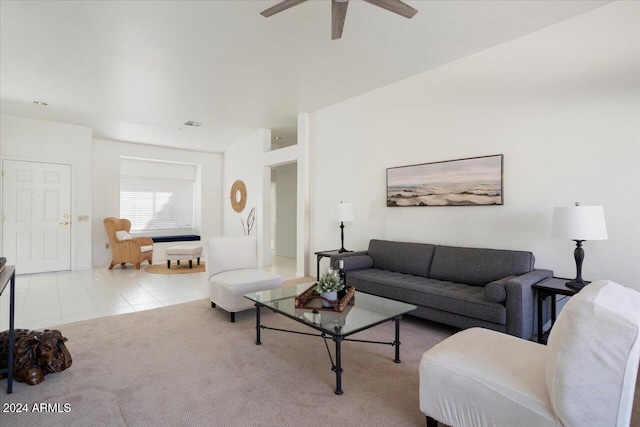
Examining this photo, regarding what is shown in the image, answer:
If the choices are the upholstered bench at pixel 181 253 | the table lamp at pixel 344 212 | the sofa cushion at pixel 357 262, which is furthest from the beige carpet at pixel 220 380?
the upholstered bench at pixel 181 253

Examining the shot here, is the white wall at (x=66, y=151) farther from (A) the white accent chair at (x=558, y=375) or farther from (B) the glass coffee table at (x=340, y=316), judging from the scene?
(A) the white accent chair at (x=558, y=375)

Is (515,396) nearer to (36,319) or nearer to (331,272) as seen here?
(331,272)

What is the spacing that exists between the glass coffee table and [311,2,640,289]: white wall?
5.12 feet

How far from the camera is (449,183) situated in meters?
3.66

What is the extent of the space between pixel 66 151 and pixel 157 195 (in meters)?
2.39

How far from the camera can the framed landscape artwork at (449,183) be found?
3322 millimetres

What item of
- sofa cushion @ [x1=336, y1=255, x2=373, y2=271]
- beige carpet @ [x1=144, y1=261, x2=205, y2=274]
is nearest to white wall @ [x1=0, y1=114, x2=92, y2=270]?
beige carpet @ [x1=144, y1=261, x2=205, y2=274]

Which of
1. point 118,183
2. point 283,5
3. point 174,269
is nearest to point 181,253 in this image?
point 174,269

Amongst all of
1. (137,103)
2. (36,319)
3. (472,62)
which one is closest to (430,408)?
(472,62)

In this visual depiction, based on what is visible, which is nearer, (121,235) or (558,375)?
(558,375)

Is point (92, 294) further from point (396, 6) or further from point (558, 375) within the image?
point (558, 375)

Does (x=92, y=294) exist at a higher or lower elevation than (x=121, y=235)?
lower

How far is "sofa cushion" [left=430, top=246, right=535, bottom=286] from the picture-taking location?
2.93 m

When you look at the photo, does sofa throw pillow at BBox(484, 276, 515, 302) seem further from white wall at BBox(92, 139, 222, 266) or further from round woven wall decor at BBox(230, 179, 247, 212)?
white wall at BBox(92, 139, 222, 266)
